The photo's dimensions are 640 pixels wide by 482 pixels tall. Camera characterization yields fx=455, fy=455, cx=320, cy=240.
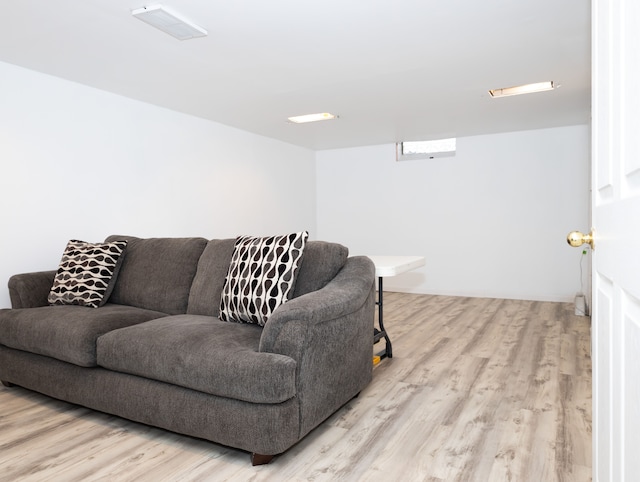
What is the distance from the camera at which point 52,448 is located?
85.0 inches

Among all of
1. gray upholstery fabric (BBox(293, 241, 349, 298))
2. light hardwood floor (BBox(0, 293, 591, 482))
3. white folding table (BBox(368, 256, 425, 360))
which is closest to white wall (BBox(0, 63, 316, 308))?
light hardwood floor (BBox(0, 293, 591, 482))

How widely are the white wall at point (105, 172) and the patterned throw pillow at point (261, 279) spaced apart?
199cm

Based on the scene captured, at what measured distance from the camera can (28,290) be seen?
10.0 feet

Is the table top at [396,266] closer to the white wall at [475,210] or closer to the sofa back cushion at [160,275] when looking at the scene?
the sofa back cushion at [160,275]

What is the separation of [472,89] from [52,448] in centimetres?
403

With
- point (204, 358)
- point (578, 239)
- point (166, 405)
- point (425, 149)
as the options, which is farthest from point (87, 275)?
point (425, 149)

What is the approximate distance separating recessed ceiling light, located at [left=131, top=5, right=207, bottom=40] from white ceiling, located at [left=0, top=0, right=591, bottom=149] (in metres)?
0.05

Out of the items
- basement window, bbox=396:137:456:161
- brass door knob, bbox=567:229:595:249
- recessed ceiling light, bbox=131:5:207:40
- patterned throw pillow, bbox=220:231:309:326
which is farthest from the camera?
basement window, bbox=396:137:456:161

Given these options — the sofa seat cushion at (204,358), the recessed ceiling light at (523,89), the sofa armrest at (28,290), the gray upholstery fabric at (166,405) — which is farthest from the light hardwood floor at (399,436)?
the recessed ceiling light at (523,89)

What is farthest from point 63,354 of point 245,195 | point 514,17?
point 245,195

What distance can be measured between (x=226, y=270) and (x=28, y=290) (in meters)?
1.39

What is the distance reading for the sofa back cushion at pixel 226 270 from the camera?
2.58 meters

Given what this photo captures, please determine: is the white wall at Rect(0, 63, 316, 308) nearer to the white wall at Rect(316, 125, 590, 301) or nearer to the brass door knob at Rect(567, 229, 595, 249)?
the white wall at Rect(316, 125, 590, 301)

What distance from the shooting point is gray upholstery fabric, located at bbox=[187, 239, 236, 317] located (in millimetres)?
2830
